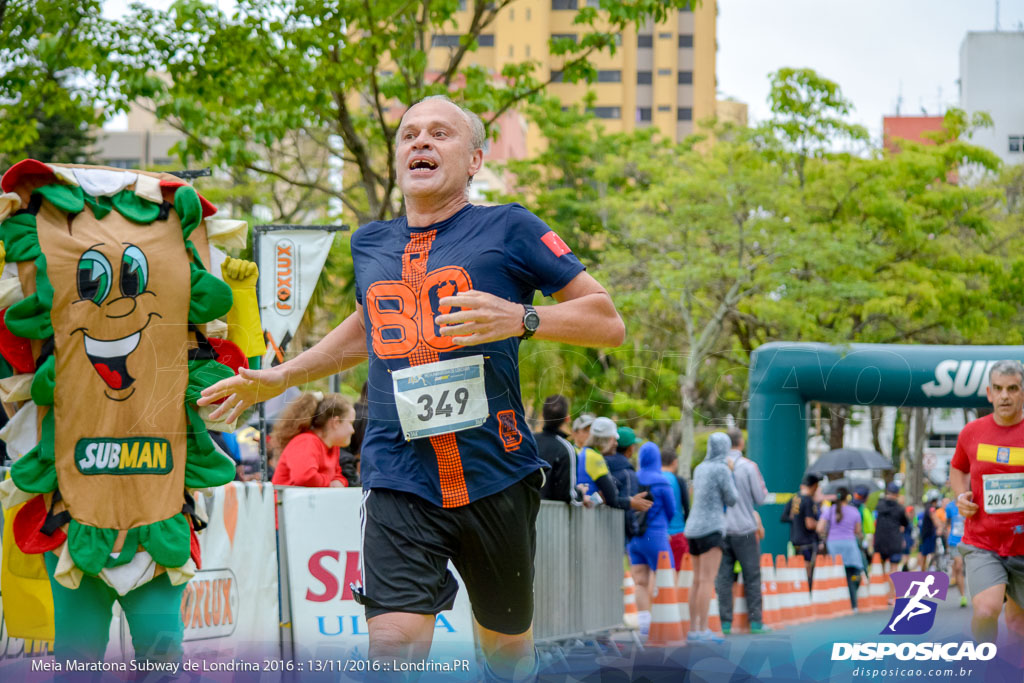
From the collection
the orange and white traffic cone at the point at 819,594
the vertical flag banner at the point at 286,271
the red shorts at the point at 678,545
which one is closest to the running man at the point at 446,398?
the vertical flag banner at the point at 286,271

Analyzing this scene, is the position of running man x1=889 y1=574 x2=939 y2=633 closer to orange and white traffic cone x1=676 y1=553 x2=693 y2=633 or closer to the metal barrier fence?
the metal barrier fence

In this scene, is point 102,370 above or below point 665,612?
above

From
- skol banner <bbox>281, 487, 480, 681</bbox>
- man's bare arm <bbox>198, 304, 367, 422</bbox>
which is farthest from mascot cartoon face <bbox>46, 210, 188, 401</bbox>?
skol banner <bbox>281, 487, 480, 681</bbox>

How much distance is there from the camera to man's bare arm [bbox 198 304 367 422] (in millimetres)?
3771

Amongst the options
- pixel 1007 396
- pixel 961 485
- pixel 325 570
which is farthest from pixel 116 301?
pixel 961 485

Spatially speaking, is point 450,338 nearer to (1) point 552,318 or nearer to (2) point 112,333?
(1) point 552,318

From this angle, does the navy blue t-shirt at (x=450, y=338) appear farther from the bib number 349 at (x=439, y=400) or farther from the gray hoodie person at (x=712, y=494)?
the gray hoodie person at (x=712, y=494)

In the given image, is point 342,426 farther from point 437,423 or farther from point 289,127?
point 289,127

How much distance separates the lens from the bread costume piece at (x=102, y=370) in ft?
14.4

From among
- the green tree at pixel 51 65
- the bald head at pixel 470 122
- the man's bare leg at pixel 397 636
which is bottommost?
the man's bare leg at pixel 397 636

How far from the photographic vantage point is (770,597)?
12.8 m

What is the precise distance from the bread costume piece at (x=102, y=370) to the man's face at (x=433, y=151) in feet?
3.94

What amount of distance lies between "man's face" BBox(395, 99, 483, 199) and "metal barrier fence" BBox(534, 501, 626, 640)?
4.15 m

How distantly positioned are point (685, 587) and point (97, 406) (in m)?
7.93
